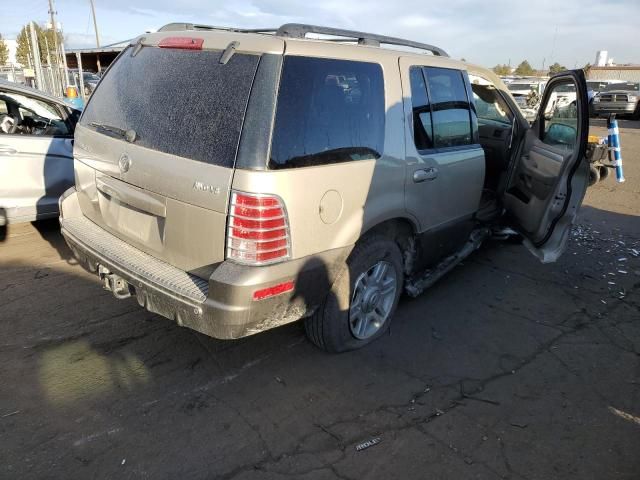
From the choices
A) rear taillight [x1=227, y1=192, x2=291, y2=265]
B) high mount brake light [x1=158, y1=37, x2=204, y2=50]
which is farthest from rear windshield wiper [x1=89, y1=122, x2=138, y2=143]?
rear taillight [x1=227, y1=192, x2=291, y2=265]

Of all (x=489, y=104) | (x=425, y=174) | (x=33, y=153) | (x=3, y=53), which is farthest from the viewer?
(x=3, y=53)

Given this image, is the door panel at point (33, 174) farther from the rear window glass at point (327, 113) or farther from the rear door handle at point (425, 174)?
the rear door handle at point (425, 174)

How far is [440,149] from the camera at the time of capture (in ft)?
12.0

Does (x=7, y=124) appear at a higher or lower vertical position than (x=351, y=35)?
lower

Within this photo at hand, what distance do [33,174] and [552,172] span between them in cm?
504

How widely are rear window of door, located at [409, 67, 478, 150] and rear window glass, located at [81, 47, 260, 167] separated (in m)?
1.40

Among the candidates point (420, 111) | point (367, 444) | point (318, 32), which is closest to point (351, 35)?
point (318, 32)

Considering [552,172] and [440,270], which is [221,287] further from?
[552,172]

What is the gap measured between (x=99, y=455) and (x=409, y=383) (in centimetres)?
184

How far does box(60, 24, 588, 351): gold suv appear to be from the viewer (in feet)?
8.11

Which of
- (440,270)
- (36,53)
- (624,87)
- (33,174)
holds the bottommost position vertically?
(440,270)

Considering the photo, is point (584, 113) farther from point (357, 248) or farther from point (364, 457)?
point (364, 457)

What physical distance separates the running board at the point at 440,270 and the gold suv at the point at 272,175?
0.02 metres

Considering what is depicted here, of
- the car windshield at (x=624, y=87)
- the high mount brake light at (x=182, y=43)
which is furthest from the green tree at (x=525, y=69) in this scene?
the high mount brake light at (x=182, y=43)
